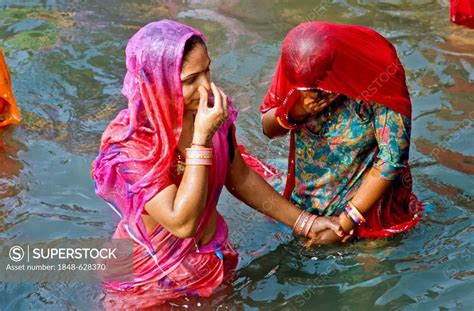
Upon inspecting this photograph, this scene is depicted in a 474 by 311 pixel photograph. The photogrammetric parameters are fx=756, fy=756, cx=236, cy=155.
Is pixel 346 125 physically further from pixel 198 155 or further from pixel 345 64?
pixel 198 155

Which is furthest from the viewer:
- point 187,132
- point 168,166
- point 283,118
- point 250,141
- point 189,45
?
point 250,141

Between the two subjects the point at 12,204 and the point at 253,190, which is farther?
the point at 12,204

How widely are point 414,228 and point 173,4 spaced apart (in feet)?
→ 17.1

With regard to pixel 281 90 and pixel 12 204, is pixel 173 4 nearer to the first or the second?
pixel 12 204

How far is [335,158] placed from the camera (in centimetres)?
427

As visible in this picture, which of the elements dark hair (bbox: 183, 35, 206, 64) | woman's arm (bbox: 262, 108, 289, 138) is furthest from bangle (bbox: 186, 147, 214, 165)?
woman's arm (bbox: 262, 108, 289, 138)

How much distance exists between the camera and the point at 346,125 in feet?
13.6

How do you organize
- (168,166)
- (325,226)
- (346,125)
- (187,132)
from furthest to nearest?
(325,226), (346,125), (187,132), (168,166)

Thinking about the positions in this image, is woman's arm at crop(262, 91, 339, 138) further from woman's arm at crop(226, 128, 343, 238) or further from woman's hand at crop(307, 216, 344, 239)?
woman's hand at crop(307, 216, 344, 239)

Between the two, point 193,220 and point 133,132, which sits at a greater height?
point 133,132

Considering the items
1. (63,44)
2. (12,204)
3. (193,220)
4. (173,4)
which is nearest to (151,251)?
(193,220)

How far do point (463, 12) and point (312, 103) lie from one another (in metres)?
4.38

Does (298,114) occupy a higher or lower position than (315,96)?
lower

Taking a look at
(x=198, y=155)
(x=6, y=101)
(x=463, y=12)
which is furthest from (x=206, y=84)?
(x=463, y=12)
